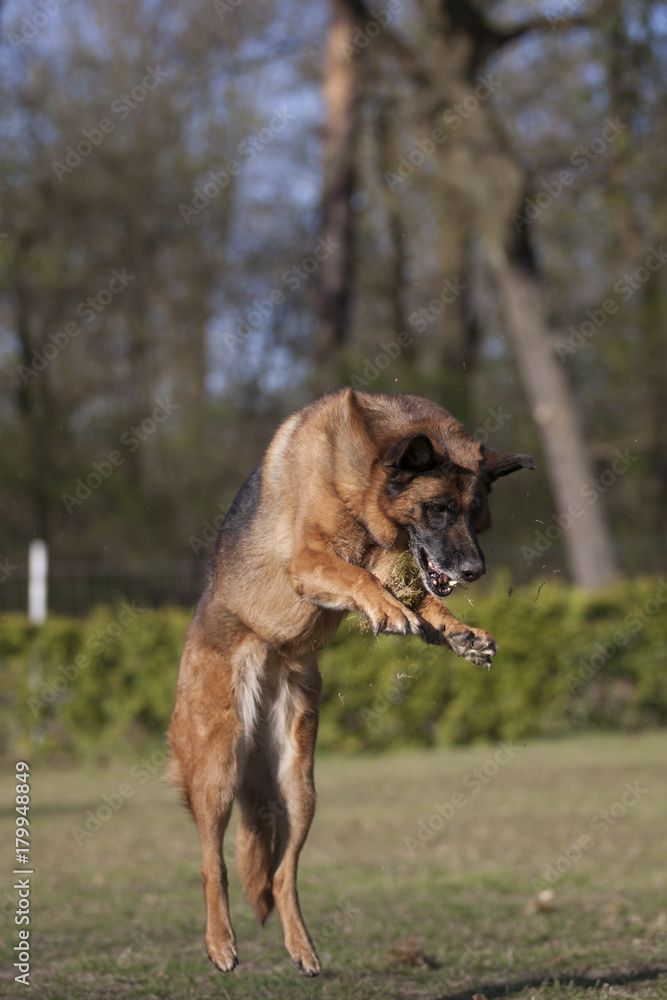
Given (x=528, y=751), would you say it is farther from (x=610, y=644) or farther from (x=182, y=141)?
(x=182, y=141)

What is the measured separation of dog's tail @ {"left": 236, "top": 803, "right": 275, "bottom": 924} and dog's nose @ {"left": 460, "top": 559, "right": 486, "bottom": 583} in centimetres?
181

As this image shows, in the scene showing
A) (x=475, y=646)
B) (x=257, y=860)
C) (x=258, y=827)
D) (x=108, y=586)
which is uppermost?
(x=475, y=646)

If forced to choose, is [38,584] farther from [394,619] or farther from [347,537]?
[394,619]

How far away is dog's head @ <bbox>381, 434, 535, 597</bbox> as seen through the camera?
4.43 meters

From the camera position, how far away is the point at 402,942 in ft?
19.5

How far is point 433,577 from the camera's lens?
4559 millimetres

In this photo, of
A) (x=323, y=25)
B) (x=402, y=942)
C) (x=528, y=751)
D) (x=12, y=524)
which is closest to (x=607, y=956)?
(x=402, y=942)

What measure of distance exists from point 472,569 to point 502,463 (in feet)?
2.15

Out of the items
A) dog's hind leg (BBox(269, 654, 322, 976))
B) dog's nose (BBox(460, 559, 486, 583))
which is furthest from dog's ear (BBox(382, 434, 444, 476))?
dog's hind leg (BBox(269, 654, 322, 976))

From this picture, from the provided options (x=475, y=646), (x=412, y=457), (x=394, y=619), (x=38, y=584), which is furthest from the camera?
(x=38, y=584)

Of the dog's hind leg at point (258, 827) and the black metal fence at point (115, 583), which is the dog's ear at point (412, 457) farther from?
the black metal fence at point (115, 583)

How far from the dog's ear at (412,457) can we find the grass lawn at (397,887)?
2.36 meters

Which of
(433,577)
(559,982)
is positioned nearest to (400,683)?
(559,982)

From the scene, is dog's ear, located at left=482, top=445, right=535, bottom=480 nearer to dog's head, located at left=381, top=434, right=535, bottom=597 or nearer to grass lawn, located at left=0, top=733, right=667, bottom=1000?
dog's head, located at left=381, top=434, right=535, bottom=597
